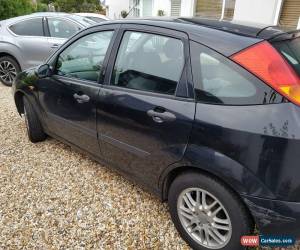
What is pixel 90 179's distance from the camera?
128 inches

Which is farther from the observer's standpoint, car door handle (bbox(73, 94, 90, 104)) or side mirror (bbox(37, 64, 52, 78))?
side mirror (bbox(37, 64, 52, 78))

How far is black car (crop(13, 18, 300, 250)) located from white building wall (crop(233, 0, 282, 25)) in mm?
6756

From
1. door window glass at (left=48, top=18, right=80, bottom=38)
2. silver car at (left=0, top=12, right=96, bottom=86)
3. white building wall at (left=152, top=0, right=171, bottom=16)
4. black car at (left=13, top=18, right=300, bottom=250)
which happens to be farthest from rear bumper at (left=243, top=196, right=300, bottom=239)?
white building wall at (left=152, top=0, right=171, bottom=16)

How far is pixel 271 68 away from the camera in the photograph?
69.8 inches

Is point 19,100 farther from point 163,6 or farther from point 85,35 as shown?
point 163,6

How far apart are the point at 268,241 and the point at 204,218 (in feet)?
1.46

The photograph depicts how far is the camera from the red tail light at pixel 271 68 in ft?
5.65

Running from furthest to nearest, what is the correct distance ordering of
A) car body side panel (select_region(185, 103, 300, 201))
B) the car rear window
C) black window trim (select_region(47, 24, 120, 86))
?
black window trim (select_region(47, 24, 120, 86)), the car rear window, car body side panel (select_region(185, 103, 300, 201))

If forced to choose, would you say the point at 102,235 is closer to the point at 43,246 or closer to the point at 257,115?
the point at 43,246

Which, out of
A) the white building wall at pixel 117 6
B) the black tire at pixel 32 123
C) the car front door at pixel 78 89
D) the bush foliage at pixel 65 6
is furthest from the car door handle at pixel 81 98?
the white building wall at pixel 117 6

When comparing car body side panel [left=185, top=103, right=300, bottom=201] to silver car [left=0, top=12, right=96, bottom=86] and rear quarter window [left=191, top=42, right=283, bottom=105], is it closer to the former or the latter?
rear quarter window [left=191, top=42, right=283, bottom=105]

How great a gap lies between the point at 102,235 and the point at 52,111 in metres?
1.58

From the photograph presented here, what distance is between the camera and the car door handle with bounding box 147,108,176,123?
2.09 m

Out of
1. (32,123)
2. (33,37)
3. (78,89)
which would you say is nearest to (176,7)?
(33,37)
